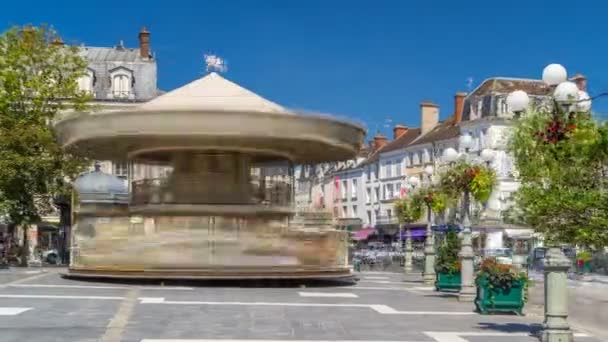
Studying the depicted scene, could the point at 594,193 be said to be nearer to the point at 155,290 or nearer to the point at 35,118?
the point at 155,290

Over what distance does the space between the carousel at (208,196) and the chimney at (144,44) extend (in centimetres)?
4663

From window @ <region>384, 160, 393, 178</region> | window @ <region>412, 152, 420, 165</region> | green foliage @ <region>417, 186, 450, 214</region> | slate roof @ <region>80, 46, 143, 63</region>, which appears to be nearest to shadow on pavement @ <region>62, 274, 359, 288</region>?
green foliage @ <region>417, 186, 450, 214</region>

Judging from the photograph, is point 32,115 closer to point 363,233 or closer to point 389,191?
point 389,191

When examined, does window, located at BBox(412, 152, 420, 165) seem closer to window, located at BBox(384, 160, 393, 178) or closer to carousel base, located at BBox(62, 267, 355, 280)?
window, located at BBox(384, 160, 393, 178)

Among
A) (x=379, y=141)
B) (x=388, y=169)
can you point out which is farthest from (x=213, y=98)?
(x=379, y=141)

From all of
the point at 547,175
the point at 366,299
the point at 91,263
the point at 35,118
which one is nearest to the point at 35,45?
the point at 35,118

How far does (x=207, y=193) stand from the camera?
34.8m

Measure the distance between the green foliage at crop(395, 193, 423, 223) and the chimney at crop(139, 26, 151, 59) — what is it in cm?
2942

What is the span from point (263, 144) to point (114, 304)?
11.3 meters

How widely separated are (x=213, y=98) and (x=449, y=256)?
32.1 ft

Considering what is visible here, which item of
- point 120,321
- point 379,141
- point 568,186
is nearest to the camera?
point 568,186

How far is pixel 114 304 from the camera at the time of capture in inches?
900

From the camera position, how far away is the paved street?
17281 millimetres

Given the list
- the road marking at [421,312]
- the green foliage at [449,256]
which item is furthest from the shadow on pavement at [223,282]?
the road marking at [421,312]
